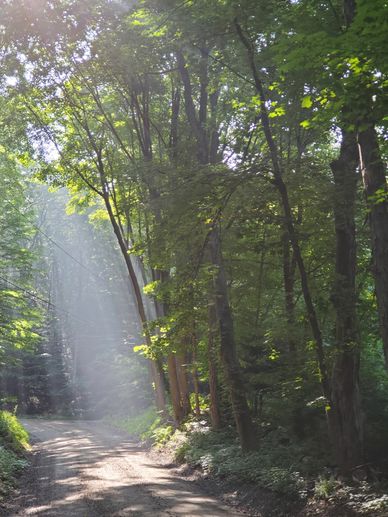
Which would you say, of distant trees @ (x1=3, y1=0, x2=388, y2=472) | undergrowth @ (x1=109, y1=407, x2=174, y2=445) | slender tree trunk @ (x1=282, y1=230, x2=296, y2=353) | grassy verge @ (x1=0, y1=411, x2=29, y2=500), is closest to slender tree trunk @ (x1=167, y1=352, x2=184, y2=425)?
distant trees @ (x1=3, y1=0, x2=388, y2=472)

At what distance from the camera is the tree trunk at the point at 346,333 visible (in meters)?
7.83

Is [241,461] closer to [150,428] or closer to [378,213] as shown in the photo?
[378,213]

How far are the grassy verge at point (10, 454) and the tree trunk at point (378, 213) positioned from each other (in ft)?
25.5

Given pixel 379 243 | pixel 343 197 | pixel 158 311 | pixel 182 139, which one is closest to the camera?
pixel 379 243

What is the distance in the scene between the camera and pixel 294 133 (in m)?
12.8

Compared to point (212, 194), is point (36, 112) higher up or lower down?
higher up

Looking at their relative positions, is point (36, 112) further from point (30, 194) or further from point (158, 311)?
point (30, 194)

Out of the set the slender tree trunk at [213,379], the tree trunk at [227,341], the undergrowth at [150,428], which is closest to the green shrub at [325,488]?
the tree trunk at [227,341]

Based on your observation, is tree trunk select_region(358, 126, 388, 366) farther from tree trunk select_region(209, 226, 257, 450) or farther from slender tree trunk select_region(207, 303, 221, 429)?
slender tree trunk select_region(207, 303, 221, 429)

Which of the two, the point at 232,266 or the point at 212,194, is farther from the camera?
the point at 232,266

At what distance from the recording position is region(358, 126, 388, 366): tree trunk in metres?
6.34

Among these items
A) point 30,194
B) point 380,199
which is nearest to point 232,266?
point 380,199

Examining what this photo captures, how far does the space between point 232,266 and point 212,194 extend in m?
4.41

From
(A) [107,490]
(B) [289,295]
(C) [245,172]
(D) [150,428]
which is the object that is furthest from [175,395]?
(C) [245,172]
